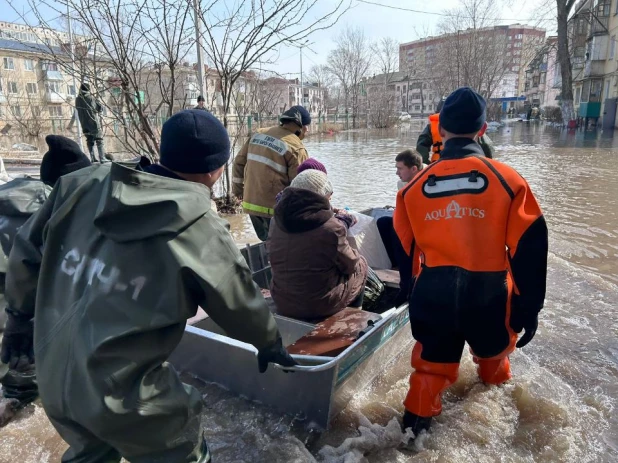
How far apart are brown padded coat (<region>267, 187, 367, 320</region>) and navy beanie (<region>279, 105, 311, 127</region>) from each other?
1.86 metres

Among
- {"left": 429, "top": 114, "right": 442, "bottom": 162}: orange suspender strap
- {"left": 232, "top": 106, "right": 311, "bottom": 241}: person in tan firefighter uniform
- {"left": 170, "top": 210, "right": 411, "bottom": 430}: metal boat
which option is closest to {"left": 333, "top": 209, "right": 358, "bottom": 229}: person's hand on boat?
{"left": 232, "top": 106, "right": 311, "bottom": 241}: person in tan firefighter uniform

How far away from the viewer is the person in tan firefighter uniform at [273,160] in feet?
15.8

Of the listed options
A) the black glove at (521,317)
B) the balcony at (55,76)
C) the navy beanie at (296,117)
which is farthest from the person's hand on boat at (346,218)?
the balcony at (55,76)

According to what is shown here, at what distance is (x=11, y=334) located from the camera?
2.23 metres

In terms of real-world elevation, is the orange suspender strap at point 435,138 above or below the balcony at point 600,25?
below

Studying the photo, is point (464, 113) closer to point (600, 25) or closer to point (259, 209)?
point (259, 209)

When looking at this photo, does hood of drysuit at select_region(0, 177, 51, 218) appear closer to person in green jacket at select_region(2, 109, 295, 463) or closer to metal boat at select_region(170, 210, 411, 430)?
metal boat at select_region(170, 210, 411, 430)

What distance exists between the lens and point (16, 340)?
225 cm

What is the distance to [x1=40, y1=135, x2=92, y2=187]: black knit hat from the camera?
3.08 metres

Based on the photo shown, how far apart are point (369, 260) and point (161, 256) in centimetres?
330

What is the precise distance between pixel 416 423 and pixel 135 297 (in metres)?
1.94

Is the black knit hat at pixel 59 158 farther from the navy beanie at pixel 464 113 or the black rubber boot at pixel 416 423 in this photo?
the black rubber boot at pixel 416 423

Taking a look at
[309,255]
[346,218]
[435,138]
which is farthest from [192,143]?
[435,138]

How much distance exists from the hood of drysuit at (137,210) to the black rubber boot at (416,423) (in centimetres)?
194
